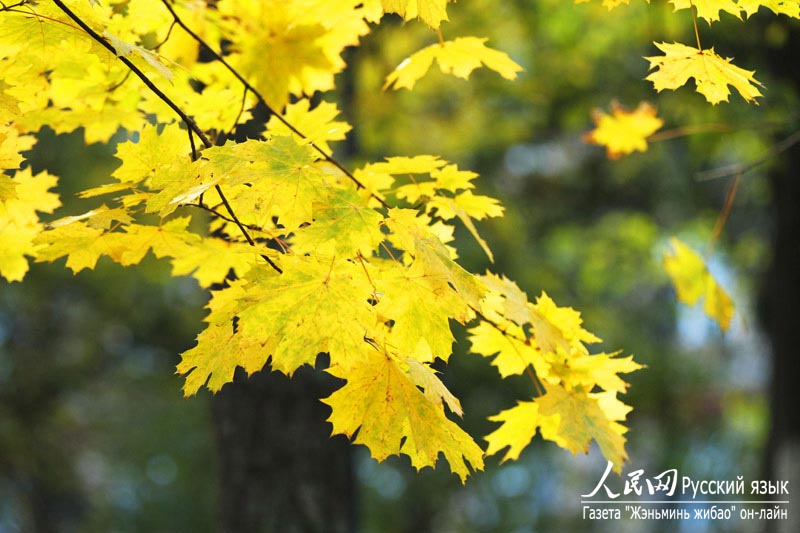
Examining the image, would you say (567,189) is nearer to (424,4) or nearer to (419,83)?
(419,83)

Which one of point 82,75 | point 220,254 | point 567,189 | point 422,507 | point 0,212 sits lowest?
point 422,507

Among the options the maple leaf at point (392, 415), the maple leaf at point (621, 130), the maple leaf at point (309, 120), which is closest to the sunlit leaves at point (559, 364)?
the maple leaf at point (392, 415)

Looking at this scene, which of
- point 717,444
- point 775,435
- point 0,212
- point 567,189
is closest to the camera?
point 0,212

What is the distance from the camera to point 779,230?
545 centimetres

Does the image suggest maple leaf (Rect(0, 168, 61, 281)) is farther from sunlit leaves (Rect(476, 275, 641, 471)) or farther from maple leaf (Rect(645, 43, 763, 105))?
maple leaf (Rect(645, 43, 763, 105))

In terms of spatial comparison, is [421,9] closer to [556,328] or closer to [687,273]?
[556,328]

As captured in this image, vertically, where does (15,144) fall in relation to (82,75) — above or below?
below

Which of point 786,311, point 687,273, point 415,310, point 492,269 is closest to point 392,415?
point 415,310

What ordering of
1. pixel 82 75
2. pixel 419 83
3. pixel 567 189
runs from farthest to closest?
pixel 567 189 → pixel 419 83 → pixel 82 75

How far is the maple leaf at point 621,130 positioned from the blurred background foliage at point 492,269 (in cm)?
58

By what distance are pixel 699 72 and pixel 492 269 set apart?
617 centimetres

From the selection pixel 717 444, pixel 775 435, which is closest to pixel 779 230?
pixel 775 435

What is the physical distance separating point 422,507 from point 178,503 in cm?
430

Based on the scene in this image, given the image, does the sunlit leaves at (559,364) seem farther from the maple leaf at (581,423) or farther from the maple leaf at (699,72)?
the maple leaf at (699,72)
